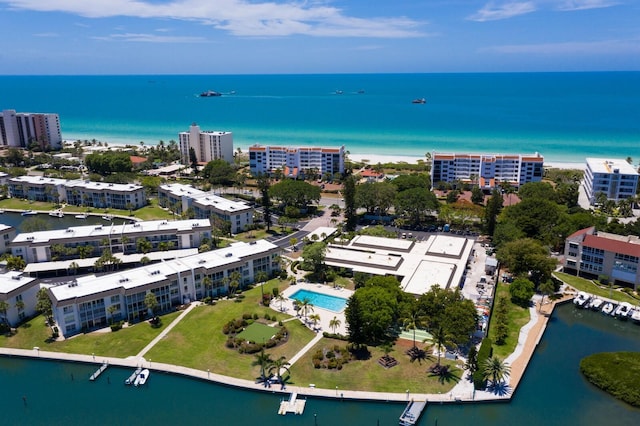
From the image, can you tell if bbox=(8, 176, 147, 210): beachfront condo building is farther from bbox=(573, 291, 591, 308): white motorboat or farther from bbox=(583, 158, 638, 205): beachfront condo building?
bbox=(583, 158, 638, 205): beachfront condo building

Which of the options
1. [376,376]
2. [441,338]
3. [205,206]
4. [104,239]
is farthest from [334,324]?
[205,206]

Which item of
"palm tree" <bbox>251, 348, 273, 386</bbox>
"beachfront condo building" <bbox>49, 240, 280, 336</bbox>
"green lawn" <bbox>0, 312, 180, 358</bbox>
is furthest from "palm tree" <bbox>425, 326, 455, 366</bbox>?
"green lawn" <bbox>0, 312, 180, 358</bbox>

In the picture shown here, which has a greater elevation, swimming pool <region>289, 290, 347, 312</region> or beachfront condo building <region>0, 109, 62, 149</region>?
beachfront condo building <region>0, 109, 62, 149</region>

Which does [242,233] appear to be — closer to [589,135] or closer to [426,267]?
[426,267]

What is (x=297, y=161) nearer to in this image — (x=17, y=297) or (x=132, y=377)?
(x=17, y=297)

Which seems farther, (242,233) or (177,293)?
(242,233)

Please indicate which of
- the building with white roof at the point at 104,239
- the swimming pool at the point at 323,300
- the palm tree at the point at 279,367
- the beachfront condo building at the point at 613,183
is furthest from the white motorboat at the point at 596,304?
the building with white roof at the point at 104,239

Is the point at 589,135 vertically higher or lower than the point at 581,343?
higher

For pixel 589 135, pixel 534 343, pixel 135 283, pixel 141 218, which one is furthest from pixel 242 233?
pixel 589 135
